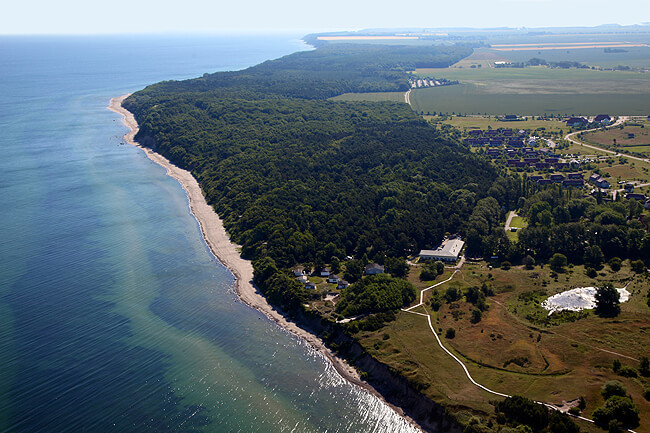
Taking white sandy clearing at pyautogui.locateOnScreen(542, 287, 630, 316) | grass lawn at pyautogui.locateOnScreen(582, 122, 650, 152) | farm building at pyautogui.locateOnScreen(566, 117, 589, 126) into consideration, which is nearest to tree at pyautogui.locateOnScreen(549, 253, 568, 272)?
white sandy clearing at pyautogui.locateOnScreen(542, 287, 630, 316)

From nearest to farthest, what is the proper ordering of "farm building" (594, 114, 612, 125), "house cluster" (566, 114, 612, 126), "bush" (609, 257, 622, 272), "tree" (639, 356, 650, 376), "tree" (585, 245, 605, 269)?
1. "tree" (639, 356, 650, 376)
2. "bush" (609, 257, 622, 272)
3. "tree" (585, 245, 605, 269)
4. "house cluster" (566, 114, 612, 126)
5. "farm building" (594, 114, 612, 125)

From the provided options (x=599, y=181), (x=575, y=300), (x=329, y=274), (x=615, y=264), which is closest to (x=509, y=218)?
(x=615, y=264)

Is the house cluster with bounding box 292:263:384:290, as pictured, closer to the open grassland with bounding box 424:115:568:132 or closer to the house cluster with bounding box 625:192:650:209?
the house cluster with bounding box 625:192:650:209

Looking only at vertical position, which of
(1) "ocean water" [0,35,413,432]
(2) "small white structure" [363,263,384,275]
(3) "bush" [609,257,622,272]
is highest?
(3) "bush" [609,257,622,272]

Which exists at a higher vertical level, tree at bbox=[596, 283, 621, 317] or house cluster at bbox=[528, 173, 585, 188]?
tree at bbox=[596, 283, 621, 317]

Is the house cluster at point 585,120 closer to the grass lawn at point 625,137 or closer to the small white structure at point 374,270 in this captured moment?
the grass lawn at point 625,137

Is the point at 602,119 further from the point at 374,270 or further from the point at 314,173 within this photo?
the point at 374,270

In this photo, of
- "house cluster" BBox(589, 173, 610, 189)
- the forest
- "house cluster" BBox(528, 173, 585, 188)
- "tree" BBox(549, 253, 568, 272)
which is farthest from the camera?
"house cluster" BBox(528, 173, 585, 188)
